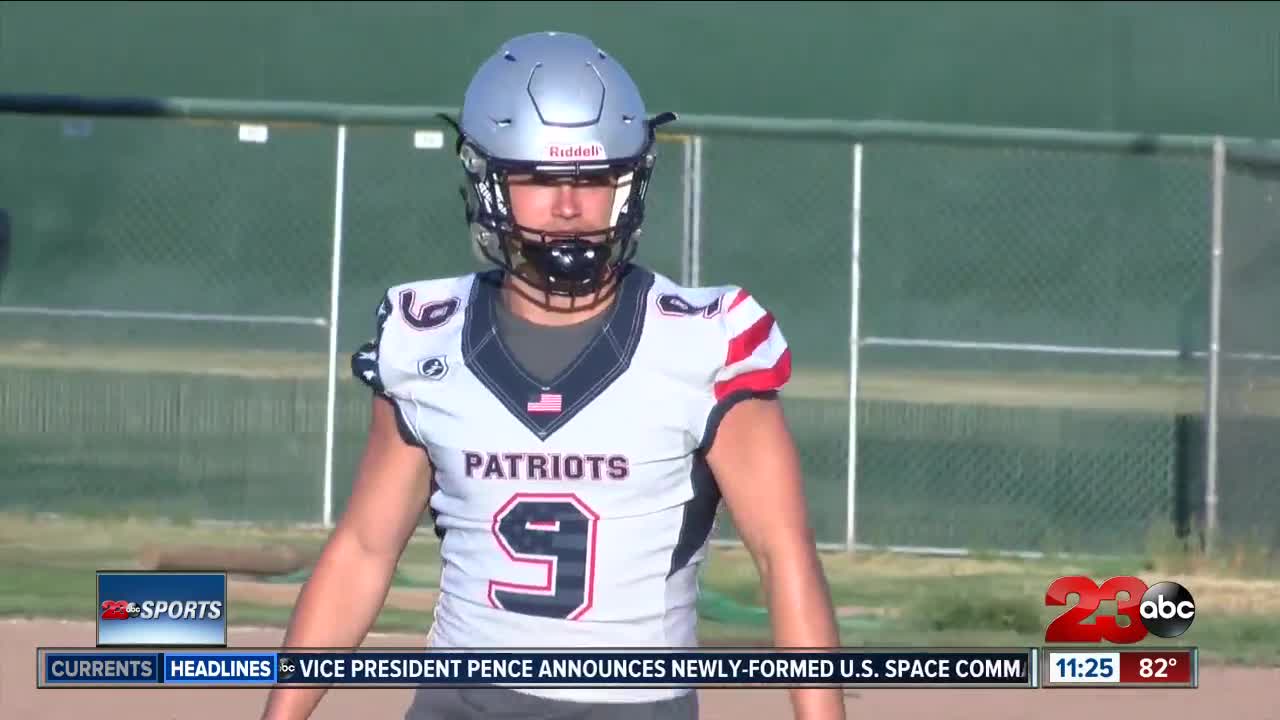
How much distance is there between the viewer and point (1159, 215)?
1320cm

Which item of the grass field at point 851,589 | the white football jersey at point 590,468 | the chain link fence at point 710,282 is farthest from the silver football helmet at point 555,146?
the chain link fence at point 710,282

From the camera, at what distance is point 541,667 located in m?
3.23

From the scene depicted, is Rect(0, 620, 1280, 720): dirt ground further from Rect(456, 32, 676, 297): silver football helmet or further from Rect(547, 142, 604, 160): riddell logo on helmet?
Rect(547, 142, 604, 160): riddell logo on helmet

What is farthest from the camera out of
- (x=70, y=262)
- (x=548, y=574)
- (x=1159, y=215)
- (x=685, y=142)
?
(x=1159, y=215)

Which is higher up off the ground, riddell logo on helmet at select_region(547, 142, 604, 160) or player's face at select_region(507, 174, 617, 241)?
riddell logo on helmet at select_region(547, 142, 604, 160)

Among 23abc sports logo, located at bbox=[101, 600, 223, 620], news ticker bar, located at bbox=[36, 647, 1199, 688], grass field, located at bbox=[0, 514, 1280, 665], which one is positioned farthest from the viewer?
grass field, located at bbox=[0, 514, 1280, 665]

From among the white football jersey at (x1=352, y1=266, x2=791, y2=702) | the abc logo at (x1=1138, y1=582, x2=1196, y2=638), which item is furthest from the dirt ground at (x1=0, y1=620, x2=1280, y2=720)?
the white football jersey at (x1=352, y1=266, x2=791, y2=702)

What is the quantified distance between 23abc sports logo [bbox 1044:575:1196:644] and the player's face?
3390mm

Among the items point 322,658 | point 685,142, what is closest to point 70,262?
point 685,142

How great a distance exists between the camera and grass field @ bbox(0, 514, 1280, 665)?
9109 millimetres

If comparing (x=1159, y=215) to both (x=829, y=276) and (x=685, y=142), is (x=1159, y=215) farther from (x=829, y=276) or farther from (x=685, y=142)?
(x=685, y=142)

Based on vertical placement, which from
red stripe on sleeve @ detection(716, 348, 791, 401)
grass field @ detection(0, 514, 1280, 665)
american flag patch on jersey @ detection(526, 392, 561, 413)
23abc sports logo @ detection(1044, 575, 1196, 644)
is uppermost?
red stripe on sleeve @ detection(716, 348, 791, 401)

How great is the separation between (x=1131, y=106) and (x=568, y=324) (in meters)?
19.2

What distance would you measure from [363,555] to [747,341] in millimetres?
757
